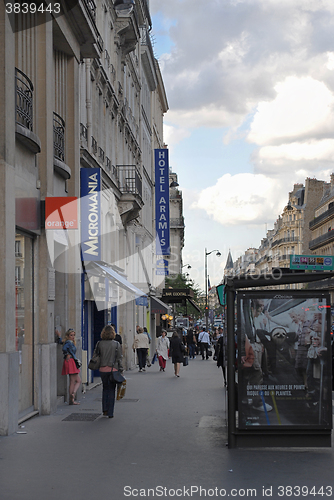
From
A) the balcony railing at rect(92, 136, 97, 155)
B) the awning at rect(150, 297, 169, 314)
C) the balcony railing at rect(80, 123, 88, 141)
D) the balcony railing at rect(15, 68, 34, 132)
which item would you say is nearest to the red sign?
the balcony railing at rect(15, 68, 34, 132)

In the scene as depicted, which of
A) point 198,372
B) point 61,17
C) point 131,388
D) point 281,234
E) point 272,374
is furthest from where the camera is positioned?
point 281,234

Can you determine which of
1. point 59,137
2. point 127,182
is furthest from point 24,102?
point 127,182

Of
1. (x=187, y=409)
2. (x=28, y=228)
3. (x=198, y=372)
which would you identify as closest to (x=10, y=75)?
(x=28, y=228)

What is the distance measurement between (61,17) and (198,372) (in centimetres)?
1428

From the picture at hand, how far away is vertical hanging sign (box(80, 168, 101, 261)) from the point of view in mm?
16703

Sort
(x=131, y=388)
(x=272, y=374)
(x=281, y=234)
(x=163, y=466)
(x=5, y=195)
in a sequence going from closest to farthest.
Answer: (x=163, y=466), (x=272, y=374), (x=5, y=195), (x=131, y=388), (x=281, y=234)

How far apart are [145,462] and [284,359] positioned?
219 centimetres

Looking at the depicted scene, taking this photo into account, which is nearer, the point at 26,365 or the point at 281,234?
the point at 26,365

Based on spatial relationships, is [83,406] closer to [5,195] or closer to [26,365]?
[26,365]

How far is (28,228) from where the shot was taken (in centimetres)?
1143

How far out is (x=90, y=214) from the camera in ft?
54.9

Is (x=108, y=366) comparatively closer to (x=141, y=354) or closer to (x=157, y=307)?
(x=141, y=354)

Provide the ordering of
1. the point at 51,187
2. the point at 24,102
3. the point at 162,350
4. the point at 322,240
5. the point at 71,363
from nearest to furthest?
the point at 24,102 → the point at 51,187 → the point at 71,363 → the point at 162,350 → the point at 322,240

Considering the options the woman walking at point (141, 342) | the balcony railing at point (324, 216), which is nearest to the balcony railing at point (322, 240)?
the balcony railing at point (324, 216)
